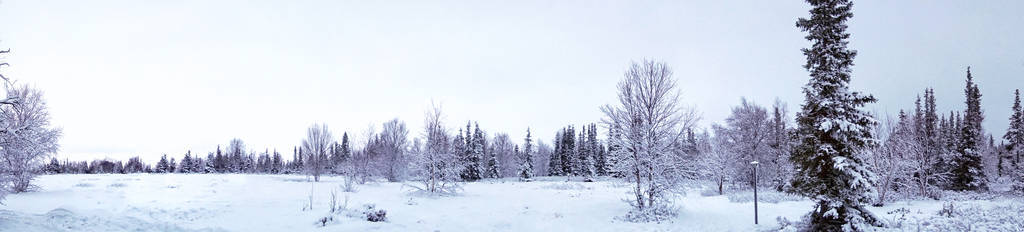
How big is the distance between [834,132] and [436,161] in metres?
18.7

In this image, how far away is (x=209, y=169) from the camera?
8925 centimetres

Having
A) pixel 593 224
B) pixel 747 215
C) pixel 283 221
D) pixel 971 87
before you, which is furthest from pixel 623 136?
pixel 971 87

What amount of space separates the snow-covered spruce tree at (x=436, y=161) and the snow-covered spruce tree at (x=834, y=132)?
1732 centimetres

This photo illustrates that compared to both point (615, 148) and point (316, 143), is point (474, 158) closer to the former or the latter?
point (316, 143)

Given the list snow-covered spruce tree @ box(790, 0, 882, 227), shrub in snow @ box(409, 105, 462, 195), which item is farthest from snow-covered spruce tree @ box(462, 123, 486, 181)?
snow-covered spruce tree @ box(790, 0, 882, 227)

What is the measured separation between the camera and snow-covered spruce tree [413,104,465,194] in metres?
25.8

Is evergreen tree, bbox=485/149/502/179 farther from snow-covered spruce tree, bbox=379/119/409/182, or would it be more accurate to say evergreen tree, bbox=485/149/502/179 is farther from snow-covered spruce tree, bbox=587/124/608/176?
snow-covered spruce tree, bbox=379/119/409/182

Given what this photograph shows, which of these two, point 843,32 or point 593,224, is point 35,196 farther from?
point 843,32

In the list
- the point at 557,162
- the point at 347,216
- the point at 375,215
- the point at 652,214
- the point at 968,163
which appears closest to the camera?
the point at 375,215

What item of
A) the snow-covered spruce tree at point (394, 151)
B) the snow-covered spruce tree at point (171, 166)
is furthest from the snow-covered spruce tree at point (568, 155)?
the snow-covered spruce tree at point (171, 166)

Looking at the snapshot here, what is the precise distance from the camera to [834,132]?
40.5 feet

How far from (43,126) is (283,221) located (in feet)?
55.4

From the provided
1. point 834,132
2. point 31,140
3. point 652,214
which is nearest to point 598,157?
point 652,214

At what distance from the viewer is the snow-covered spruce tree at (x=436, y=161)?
25.8m
